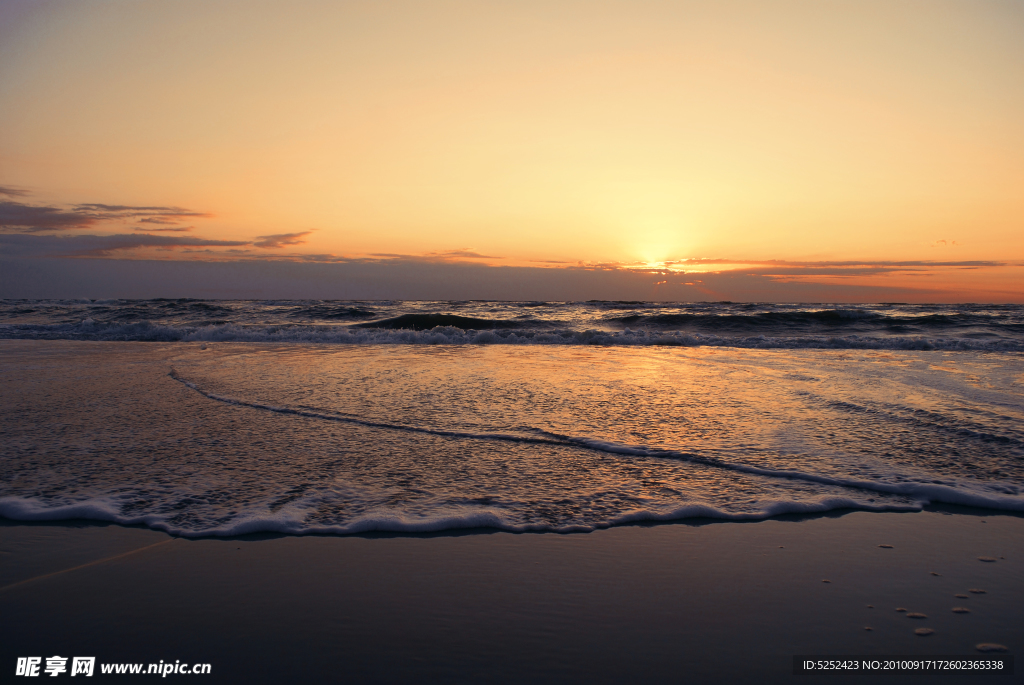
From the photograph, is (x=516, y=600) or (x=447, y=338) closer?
(x=516, y=600)

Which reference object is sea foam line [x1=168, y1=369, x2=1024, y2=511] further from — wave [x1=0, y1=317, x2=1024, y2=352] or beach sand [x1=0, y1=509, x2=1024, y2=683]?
wave [x1=0, y1=317, x2=1024, y2=352]

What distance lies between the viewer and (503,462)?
14.1 ft

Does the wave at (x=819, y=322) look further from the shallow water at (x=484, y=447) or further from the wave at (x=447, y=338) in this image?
the shallow water at (x=484, y=447)

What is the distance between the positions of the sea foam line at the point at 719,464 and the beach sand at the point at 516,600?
1.36ft

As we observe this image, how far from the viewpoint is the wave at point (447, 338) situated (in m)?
15.8

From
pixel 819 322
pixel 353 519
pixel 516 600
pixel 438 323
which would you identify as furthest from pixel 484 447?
pixel 819 322

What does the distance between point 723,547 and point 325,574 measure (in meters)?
2.03

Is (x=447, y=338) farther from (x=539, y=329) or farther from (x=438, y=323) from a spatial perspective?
(x=438, y=323)

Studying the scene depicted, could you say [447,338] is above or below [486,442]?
above

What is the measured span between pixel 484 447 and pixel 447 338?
38.0 ft

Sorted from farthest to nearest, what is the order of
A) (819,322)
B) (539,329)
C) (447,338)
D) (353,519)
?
1. (819,322)
2. (539,329)
3. (447,338)
4. (353,519)

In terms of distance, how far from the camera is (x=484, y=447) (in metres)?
4.67

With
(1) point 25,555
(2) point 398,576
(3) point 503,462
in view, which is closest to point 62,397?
(1) point 25,555

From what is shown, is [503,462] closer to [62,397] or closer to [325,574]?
[325,574]
